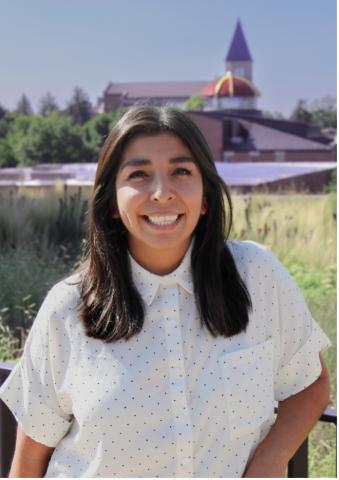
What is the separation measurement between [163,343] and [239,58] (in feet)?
284

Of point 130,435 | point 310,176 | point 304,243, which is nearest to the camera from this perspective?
point 130,435

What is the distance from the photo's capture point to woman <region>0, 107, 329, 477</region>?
1.57 metres

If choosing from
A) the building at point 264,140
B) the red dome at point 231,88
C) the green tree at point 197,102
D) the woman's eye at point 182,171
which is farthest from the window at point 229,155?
the woman's eye at point 182,171

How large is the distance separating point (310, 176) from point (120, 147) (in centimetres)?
A: 2179

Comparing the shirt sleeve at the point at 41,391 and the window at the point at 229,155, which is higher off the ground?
the window at the point at 229,155

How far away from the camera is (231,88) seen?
251 feet

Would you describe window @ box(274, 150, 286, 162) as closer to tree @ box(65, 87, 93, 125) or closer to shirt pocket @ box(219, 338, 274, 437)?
tree @ box(65, 87, 93, 125)

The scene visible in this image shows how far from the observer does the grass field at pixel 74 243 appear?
5398 mm

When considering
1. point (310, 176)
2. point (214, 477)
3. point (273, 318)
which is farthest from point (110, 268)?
point (310, 176)

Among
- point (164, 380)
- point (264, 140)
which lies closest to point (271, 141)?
point (264, 140)

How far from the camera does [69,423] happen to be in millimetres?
1674

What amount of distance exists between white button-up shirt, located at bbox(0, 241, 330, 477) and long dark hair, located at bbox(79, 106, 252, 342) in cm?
2

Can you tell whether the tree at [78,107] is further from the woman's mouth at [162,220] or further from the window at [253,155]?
the woman's mouth at [162,220]

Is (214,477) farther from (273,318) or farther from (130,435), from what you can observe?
(273,318)
